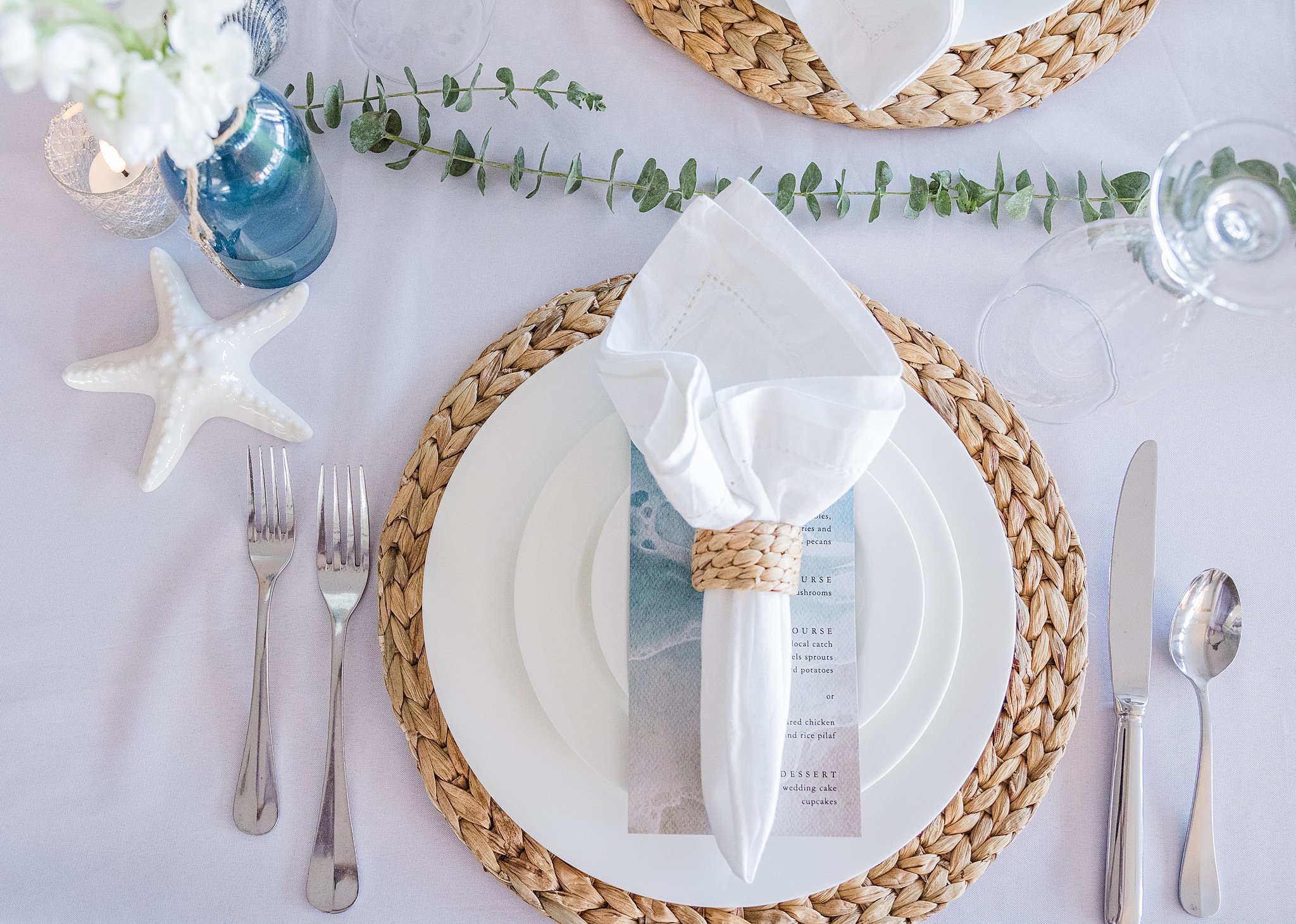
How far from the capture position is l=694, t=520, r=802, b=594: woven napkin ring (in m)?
0.54

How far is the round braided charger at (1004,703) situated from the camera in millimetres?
619

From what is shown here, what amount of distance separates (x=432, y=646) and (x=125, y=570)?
0.88 feet

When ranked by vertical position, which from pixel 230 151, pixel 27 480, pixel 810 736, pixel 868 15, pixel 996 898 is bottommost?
pixel 996 898

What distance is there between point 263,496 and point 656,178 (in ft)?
1.30

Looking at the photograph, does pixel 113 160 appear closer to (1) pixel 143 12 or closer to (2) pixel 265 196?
(2) pixel 265 196

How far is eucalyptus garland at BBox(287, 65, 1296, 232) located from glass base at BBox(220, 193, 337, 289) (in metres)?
0.07

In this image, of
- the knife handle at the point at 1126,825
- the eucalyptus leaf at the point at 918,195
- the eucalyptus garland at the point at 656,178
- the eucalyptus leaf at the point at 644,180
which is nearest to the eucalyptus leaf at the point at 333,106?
the eucalyptus garland at the point at 656,178

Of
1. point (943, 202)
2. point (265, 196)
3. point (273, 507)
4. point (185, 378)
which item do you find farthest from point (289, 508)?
point (943, 202)

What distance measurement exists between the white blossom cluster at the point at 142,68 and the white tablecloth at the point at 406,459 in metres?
0.30

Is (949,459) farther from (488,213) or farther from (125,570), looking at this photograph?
(125,570)

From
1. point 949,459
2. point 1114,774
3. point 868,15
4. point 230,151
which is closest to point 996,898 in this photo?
point 1114,774

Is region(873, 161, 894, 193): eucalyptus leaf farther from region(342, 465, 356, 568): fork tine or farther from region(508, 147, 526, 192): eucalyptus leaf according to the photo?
region(342, 465, 356, 568): fork tine

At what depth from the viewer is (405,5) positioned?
2.34 feet

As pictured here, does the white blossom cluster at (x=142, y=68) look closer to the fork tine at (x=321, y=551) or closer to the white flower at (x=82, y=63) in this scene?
the white flower at (x=82, y=63)
